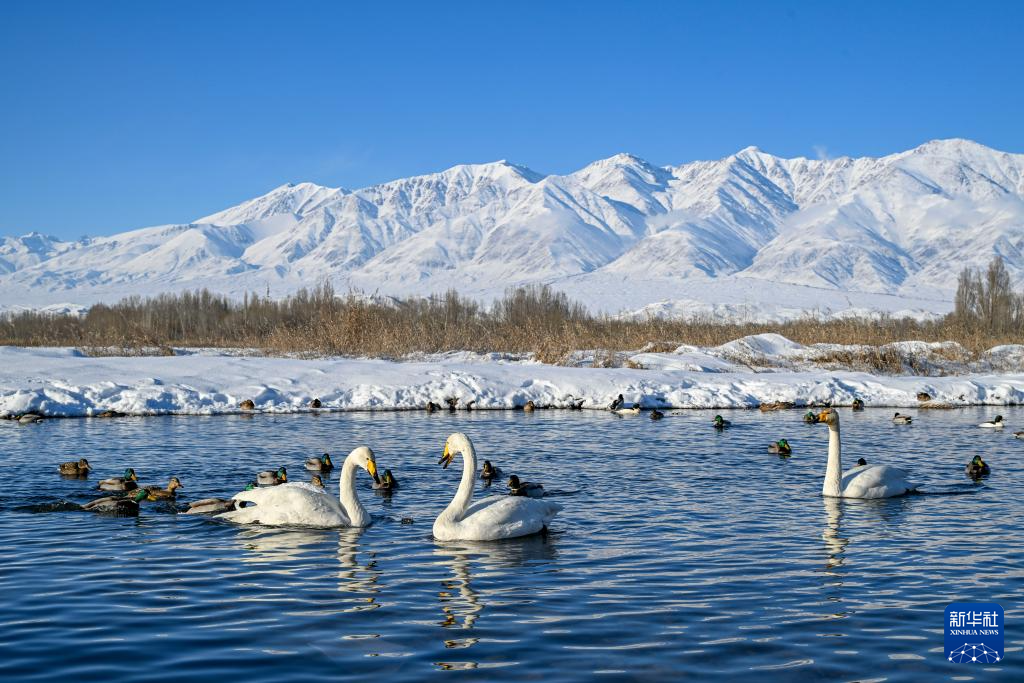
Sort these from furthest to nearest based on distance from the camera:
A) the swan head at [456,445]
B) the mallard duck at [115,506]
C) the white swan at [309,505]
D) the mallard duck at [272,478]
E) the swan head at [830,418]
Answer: the swan head at [830,418] < the mallard duck at [272,478] < the mallard duck at [115,506] < the white swan at [309,505] < the swan head at [456,445]

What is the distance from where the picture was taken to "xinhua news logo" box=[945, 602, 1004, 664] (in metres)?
8.36

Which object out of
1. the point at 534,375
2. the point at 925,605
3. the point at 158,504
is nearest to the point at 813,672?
the point at 925,605

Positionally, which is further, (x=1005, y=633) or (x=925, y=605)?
(x=925, y=605)

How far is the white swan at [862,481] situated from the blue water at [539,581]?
1.08 feet

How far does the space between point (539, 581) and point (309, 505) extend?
158 inches

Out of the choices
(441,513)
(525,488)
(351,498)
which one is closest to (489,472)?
(525,488)

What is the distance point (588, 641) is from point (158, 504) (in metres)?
8.55

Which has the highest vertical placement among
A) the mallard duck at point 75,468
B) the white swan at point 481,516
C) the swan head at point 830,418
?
the swan head at point 830,418

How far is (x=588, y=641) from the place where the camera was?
8836mm

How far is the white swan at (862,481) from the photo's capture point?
16.3 metres

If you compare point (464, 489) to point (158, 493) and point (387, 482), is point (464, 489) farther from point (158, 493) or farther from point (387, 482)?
point (158, 493)

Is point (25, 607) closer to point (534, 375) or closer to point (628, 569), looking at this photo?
point (628, 569)

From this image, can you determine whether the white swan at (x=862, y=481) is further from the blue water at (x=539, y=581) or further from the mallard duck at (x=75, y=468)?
the mallard duck at (x=75, y=468)

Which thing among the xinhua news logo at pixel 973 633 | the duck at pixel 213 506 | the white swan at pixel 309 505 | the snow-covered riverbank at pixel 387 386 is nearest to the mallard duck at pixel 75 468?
the duck at pixel 213 506
